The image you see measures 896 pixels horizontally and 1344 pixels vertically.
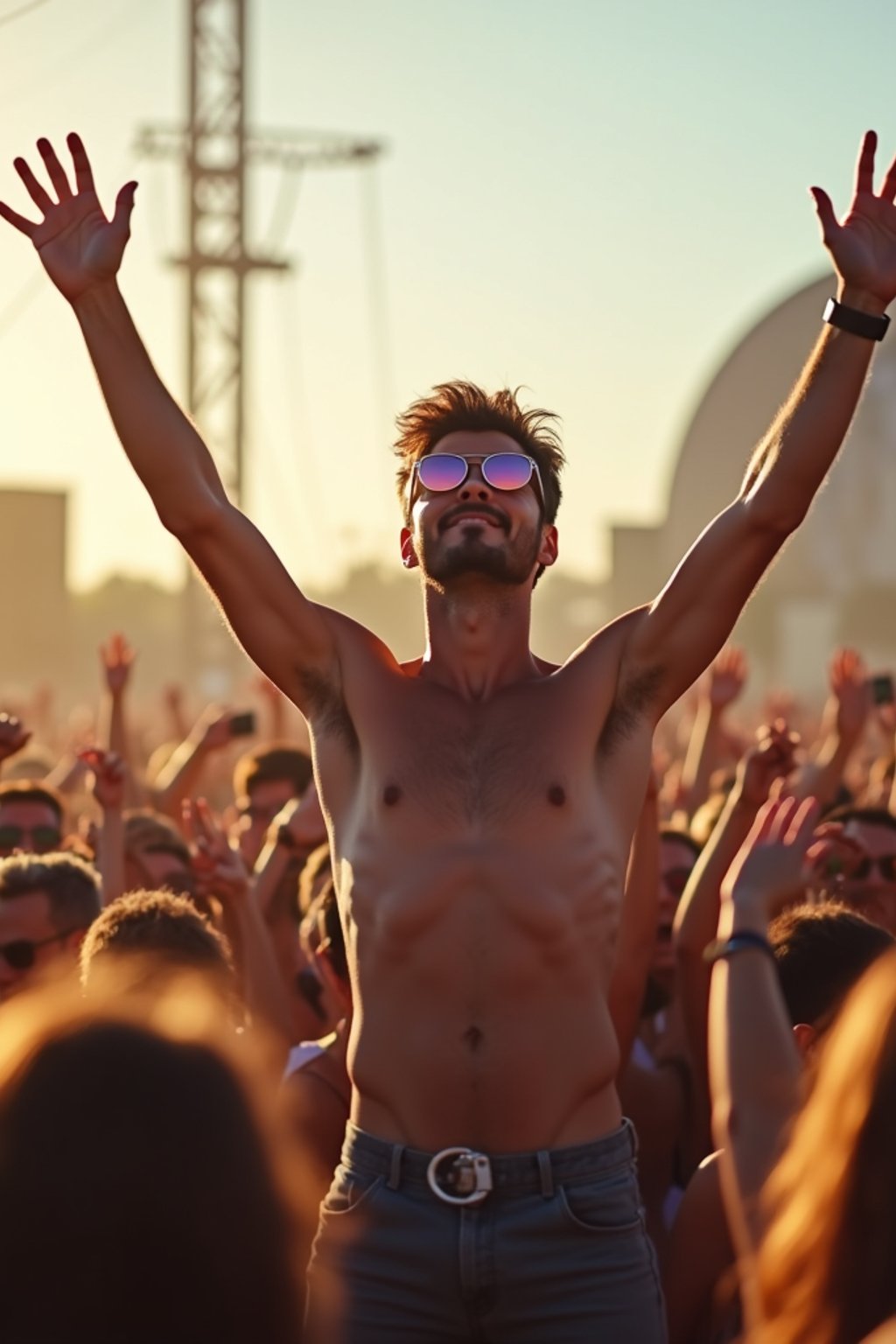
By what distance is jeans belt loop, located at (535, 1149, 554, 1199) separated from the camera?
10.7ft

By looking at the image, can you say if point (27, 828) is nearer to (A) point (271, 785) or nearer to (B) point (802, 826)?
(A) point (271, 785)

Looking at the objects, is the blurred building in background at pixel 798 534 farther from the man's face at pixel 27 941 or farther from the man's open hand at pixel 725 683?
the man's face at pixel 27 941

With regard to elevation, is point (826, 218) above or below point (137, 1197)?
above

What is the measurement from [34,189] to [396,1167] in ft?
6.49

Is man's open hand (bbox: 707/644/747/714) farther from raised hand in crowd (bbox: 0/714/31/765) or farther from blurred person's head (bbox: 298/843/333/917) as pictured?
raised hand in crowd (bbox: 0/714/31/765)

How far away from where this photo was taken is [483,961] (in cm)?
337

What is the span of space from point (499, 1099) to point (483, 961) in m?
0.23

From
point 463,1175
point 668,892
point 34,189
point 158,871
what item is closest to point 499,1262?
point 463,1175

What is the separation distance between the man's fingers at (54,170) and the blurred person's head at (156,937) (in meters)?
1.44

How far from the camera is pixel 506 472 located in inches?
148

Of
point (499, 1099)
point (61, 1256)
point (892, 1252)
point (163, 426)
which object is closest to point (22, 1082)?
point (61, 1256)

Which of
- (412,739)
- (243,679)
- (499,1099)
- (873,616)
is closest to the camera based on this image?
(499,1099)

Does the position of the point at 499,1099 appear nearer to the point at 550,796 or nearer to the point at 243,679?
the point at 550,796

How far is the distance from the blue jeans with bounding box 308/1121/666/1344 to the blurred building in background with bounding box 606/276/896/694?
127 ft
